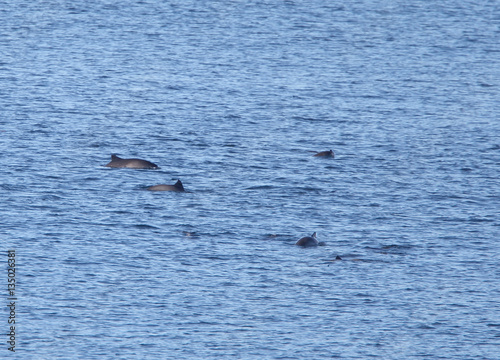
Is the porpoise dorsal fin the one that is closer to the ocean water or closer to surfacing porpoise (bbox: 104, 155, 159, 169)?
the ocean water

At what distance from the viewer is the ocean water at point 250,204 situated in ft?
109

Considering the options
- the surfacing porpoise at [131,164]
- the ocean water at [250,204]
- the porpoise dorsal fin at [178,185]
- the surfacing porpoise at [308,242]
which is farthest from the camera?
the surfacing porpoise at [131,164]

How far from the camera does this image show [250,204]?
46.0 metres

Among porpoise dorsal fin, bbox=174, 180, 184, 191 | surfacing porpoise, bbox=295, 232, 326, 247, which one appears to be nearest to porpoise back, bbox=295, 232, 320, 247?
surfacing porpoise, bbox=295, 232, 326, 247

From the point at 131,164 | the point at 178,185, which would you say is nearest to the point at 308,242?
the point at 178,185

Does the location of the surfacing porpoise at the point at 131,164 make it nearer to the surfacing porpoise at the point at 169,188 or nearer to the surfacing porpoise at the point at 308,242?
the surfacing porpoise at the point at 169,188

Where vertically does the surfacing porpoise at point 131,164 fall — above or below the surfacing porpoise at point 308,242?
below

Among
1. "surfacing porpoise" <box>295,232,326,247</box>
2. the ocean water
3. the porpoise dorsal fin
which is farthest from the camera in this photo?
the porpoise dorsal fin

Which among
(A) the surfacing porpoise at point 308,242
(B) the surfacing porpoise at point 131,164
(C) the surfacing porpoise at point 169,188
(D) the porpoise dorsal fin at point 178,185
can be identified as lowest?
(B) the surfacing porpoise at point 131,164

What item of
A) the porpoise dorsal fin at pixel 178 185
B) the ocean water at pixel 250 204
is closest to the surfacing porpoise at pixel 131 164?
the ocean water at pixel 250 204

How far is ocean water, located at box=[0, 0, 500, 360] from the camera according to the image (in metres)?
33.1

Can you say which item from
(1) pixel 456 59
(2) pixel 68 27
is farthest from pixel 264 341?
(2) pixel 68 27

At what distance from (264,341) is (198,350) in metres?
2.13

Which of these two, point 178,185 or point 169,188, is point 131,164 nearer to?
point 169,188
